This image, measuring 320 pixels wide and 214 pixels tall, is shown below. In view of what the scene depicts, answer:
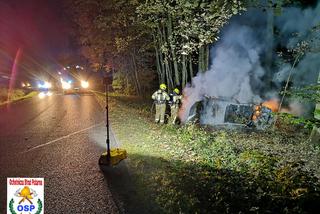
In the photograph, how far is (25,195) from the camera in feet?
13.1

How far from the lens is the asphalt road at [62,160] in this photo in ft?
18.7

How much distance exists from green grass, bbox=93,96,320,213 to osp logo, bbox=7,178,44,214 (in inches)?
86.5

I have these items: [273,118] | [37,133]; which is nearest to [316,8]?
[273,118]

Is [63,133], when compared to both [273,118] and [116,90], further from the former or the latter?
[116,90]

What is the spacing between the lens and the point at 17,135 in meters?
11.7

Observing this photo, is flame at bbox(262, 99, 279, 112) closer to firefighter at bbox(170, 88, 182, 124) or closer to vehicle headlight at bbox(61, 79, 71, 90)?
firefighter at bbox(170, 88, 182, 124)

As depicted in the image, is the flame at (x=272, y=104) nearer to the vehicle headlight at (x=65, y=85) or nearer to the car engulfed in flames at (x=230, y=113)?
the car engulfed in flames at (x=230, y=113)

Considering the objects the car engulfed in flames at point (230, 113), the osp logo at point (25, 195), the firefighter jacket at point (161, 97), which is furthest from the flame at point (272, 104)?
the osp logo at point (25, 195)

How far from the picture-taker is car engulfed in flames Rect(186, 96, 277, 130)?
41.9 feet

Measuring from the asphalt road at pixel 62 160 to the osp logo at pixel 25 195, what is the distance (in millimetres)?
1482

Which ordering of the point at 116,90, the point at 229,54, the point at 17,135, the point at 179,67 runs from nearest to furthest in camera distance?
the point at 17,135 → the point at 229,54 → the point at 179,67 → the point at 116,90

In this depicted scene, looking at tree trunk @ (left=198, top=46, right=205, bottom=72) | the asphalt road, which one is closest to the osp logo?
the asphalt road

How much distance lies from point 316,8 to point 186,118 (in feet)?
25.8

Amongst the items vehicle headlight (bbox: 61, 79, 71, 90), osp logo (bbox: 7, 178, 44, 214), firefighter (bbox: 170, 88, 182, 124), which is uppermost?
vehicle headlight (bbox: 61, 79, 71, 90)
